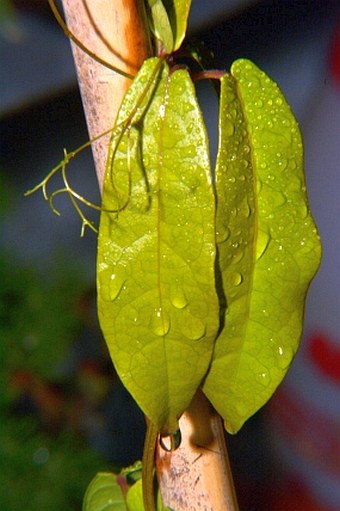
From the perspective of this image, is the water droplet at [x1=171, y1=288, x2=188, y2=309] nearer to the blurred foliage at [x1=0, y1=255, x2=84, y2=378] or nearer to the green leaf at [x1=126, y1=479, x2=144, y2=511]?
the green leaf at [x1=126, y1=479, x2=144, y2=511]

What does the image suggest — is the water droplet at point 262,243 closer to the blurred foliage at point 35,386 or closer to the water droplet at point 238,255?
the water droplet at point 238,255

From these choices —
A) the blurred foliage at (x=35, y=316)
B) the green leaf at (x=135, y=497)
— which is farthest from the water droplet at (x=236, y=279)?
the blurred foliage at (x=35, y=316)

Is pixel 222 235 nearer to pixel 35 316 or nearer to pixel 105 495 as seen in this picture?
pixel 105 495

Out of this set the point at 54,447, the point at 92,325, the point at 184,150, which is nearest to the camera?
the point at 184,150

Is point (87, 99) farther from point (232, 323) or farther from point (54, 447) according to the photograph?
point (54, 447)

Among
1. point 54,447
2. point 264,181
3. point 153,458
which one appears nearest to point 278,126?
point 264,181

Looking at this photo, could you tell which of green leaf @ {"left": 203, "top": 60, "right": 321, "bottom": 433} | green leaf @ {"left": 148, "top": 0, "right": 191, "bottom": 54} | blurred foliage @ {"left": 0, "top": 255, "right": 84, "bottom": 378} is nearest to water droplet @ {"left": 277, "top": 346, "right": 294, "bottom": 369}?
green leaf @ {"left": 203, "top": 60, "right": 321, "bottom": 433}

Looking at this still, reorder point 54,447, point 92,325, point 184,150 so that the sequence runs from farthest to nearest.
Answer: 1. point 92,325
2. point 54,447
3. point 184,150

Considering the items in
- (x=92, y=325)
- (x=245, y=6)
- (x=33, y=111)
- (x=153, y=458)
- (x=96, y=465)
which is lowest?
(x=96, y=465)
